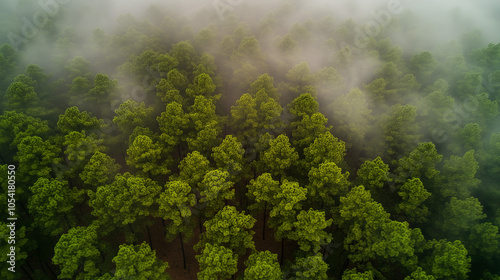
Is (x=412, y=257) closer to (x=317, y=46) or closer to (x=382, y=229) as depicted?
(x=382, y=229)

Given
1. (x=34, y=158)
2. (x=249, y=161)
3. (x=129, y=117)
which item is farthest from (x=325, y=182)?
(x=34, y=158)

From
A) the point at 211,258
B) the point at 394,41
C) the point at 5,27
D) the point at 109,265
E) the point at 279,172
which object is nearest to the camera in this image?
the point at 211,258

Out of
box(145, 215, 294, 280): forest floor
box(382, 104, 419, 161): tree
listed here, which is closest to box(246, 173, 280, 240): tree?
box(145, 215, 294, 280): forest floor

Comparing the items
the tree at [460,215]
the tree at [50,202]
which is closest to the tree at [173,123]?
the tree at [50,202]

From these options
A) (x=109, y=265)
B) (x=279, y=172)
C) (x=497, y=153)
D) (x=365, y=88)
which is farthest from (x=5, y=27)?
(x=497, y=153)

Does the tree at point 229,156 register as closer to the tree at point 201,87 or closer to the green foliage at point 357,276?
the tree at point 201,87

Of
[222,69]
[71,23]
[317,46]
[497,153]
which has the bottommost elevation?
[497,153]

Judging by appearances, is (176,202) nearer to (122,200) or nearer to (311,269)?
(122,200)

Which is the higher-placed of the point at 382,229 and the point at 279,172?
the point at 279,172
